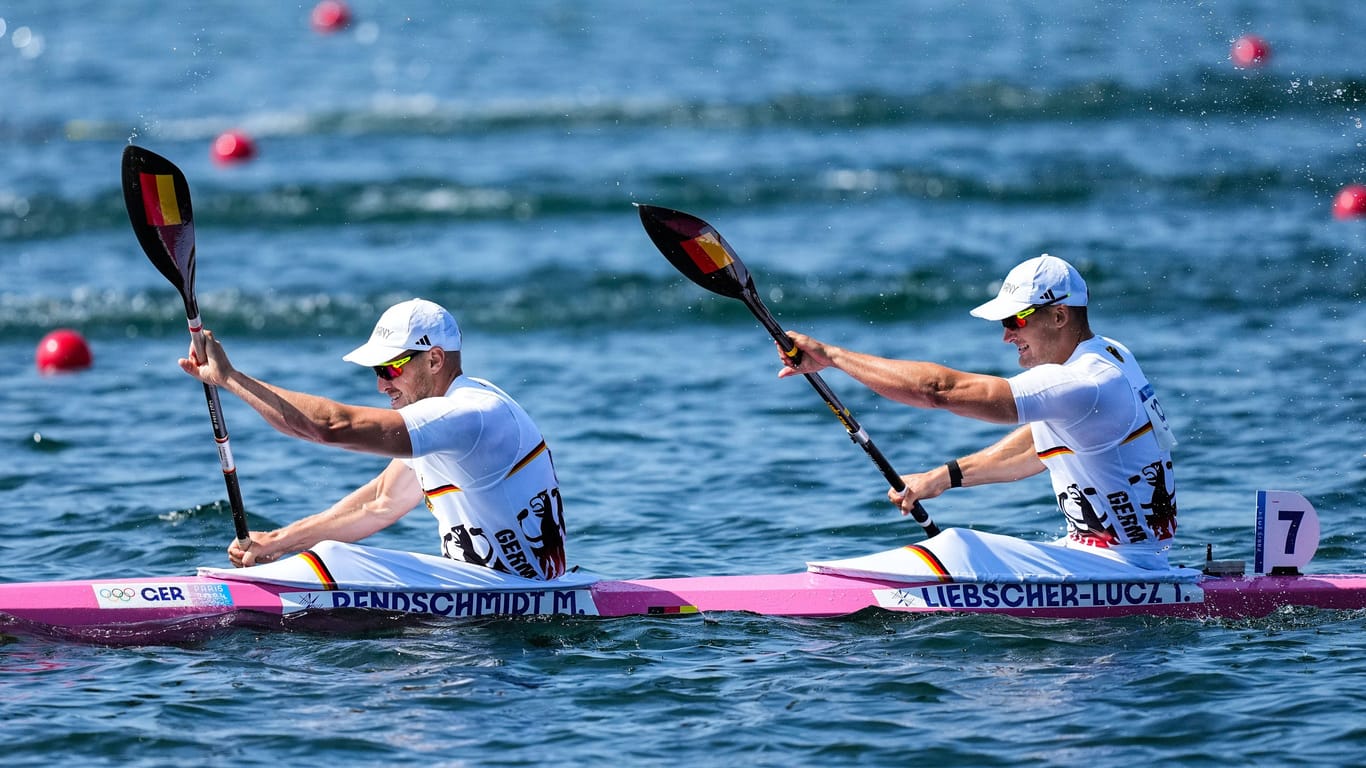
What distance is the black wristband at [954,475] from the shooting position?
8.27 m

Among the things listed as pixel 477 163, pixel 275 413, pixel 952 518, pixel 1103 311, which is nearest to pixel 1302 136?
pixel 1103 311

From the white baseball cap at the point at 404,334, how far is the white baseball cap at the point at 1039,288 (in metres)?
2.48

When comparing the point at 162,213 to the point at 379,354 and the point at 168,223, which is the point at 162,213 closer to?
the point at 168,223

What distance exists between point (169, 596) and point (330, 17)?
27208 millimetres

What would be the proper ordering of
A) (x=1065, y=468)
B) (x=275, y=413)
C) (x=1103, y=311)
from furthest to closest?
(x=1103, y=311) < (x=1065, y=468) < (x=275, y=413)

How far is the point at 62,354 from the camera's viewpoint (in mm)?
14992

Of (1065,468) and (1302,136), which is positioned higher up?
(1302,136)

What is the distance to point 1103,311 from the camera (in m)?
15.9

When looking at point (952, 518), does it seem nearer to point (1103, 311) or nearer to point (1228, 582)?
point (1228, 582)

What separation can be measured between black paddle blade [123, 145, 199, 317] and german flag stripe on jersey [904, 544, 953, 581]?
366 centimetres

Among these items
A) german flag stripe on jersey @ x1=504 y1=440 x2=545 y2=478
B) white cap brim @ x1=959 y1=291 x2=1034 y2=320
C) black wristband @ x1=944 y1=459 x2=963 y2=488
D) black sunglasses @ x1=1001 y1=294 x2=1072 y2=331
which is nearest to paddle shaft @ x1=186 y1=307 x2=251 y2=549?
german flag stripe on jersey @ x1=504 y1=440 x2=545 y2=478

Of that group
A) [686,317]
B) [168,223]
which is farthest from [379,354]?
[686,317]

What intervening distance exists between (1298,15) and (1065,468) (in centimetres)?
2825

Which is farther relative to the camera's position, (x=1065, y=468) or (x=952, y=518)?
(x=952, y=518)
